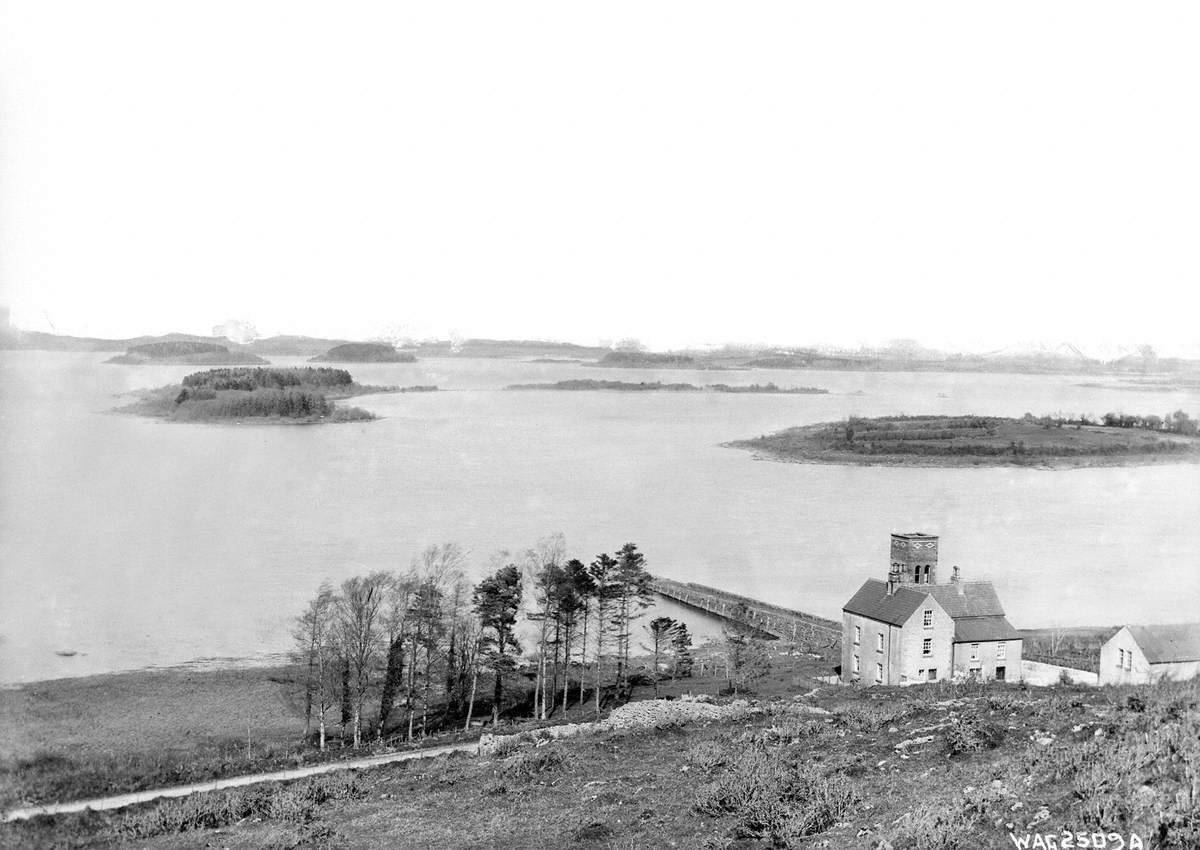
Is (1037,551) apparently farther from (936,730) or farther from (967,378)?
(936,730)

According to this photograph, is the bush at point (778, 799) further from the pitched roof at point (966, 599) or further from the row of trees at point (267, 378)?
the row of trees at point (267, 378)

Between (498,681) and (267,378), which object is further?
(267,378)

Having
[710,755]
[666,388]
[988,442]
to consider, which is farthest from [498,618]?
[988,442]

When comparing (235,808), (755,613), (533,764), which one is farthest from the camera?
(755,613)

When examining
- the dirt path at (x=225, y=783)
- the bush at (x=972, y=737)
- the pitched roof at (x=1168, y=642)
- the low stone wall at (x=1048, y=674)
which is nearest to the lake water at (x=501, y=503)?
the pitched roof at (x=1168, y=642)

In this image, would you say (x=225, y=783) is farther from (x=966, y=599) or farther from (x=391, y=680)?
(x=966, y=599)

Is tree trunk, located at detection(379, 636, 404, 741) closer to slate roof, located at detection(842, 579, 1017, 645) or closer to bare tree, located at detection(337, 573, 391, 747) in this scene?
bare tree, located at detection(337, 573, 391, 747)

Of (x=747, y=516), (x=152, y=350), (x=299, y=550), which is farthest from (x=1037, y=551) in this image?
(x=152, y=350)
